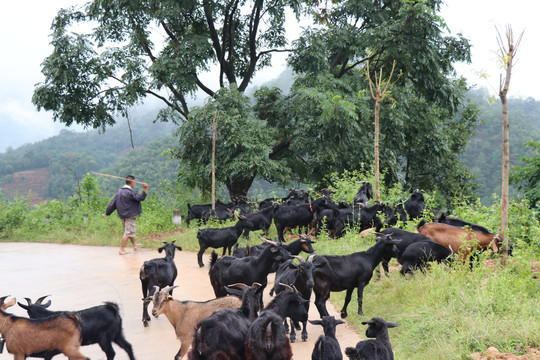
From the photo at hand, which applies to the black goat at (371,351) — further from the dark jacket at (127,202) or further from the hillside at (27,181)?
the hillside at (27,181)

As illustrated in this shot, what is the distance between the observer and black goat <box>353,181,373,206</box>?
443 inches

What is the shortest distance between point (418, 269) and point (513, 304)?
1.70 m

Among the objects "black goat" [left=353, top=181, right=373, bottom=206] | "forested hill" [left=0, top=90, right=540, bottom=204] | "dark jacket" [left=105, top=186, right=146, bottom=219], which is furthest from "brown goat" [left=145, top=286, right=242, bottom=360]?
"forested hill" [left=0, top=90, right=540, bottom=204]

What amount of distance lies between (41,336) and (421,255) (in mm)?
5094

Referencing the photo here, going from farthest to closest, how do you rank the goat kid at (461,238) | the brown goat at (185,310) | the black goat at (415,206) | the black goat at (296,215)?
the black goat at (296,215)
the black goat at (415,206)
the goat kid at (461,238)
the brown goat at (185,310)

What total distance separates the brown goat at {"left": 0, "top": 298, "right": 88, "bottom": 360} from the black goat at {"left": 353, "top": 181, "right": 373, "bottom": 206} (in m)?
7.66

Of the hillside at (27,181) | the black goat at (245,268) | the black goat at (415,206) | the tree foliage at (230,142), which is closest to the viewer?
the black goat at (245,268)

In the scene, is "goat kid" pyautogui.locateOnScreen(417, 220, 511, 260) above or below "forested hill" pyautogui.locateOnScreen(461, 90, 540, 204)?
below

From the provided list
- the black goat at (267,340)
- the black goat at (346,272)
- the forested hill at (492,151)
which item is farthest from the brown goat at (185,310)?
the forested hill at (492,151)

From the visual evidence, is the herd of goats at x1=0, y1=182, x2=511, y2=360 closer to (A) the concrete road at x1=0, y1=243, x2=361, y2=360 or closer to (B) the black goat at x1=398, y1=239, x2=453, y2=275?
(B) the black goat at x1=398, y1=239, x2=453, y2=275

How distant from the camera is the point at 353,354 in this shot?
4.04m

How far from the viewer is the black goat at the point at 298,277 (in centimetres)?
541

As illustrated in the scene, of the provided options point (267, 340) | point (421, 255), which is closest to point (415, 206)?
point (421, 255)

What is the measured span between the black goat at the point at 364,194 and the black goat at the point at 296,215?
818 mm
